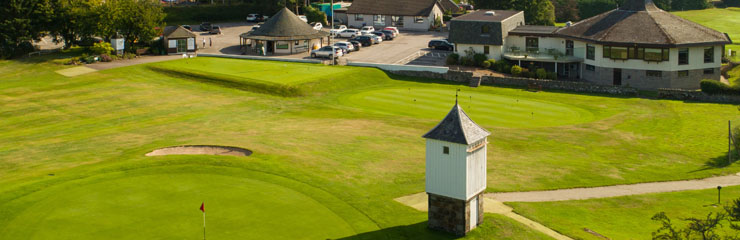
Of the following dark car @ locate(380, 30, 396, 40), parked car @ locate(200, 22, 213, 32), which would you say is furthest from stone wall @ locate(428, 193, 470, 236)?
parked car @ locate(200, 22, 213, 32)

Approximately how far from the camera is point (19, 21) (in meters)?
96.8

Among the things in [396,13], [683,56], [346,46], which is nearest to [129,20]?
[346,46]

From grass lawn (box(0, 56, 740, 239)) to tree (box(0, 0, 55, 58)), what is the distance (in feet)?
17.1

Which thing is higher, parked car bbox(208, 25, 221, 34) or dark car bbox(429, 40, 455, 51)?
parked car bbox(208, 25, 221, 34)

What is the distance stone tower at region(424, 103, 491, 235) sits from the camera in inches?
1458

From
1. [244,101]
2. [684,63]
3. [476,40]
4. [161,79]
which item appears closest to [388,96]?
[244,101]

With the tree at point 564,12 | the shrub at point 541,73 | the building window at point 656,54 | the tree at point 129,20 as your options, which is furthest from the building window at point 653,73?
the tree at point 129,20

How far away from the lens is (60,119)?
229 feet

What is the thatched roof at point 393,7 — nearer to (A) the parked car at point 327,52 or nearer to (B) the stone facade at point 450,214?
(A) the parked car at point 327,52

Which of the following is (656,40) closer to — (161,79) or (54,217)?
(161,79)

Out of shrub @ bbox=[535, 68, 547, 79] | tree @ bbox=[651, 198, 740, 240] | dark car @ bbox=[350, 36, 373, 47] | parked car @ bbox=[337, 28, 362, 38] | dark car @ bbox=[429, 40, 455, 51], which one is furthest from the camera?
parked car @ bbox=[337, 28, 362, 38]

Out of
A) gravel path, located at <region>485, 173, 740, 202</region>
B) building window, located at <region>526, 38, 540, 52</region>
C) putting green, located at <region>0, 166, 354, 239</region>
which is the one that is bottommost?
gravel path, located at <region>485, 173, 740, 202</region>

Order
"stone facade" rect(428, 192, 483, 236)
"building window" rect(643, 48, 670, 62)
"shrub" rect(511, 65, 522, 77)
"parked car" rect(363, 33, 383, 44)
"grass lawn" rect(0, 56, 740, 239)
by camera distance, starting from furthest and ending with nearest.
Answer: "parked car" rect(363, 33, 383, 44)
"shrub" rect(511, 65, 522, 77)
"building window" rect(643, 48, 670, 62)
"grass lawn" rect(0, 56, 740, 239)
"stone facade" rect(428, 192, 483, 236)

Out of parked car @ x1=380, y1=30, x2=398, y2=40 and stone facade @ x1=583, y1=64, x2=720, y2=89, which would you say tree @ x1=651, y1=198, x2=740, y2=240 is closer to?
stone facade @ x1=583, y1=64, x2=720, y2=89
